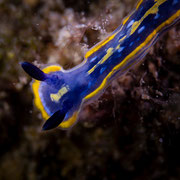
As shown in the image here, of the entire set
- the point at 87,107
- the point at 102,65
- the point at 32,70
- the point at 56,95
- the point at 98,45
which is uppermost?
the point at 32,70

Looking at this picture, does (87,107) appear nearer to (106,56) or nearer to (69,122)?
(69,122)

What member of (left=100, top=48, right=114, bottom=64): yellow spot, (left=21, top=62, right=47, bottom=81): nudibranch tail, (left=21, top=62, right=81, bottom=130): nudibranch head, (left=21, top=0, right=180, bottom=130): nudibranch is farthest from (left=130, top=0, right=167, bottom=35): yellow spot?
(left=21, top=62, right=47, bottom=81): nudibranch tail

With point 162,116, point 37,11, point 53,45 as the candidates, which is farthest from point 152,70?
point 37,11

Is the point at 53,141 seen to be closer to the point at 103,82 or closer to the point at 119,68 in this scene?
the point at 103,82

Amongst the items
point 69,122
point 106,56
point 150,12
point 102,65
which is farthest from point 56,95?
point 150,12

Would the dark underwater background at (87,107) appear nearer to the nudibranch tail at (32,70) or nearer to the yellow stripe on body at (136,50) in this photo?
the yellow stripe on body at (136,50)

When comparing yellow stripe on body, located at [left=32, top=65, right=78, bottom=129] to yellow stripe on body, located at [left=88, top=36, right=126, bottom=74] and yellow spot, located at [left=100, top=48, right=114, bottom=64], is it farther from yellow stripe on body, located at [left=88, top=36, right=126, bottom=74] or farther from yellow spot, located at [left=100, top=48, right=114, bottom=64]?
yellow spot, located at [left=100, top=48, right=114, bottom=64]

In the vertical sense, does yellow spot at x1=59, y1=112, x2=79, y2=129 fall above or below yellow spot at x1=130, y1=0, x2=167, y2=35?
below
